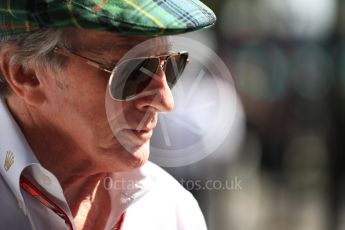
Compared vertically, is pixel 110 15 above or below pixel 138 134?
above

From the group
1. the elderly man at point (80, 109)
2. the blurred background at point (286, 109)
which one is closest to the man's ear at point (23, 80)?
the elderly man at point (80, 109)

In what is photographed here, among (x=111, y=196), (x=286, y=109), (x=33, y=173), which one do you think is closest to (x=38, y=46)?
(x=33, y=173)

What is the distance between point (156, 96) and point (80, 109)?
23cm

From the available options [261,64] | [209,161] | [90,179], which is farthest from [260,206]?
[90,179]

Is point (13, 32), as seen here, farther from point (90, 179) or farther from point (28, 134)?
point (90, 179)

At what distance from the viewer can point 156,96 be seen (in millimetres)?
2283

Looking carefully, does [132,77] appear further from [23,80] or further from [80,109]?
[23,80]

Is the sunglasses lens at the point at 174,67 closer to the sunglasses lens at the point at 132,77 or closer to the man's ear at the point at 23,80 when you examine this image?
the sunglasses lens at the point at 132,77

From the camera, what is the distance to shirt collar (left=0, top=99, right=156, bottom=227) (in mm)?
2152

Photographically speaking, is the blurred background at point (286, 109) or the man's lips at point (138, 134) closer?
the man's lips at point (138, 134)

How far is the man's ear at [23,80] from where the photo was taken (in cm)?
227

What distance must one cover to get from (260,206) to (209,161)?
10.5 feet

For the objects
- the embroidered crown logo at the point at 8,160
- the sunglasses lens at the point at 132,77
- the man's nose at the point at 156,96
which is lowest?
the embroidered crown logo at the point at 8,160

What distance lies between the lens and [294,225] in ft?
25.5
